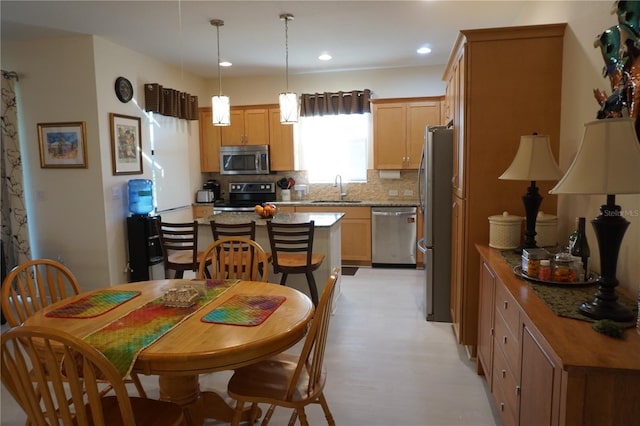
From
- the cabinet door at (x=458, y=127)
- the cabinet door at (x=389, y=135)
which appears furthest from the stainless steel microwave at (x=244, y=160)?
the cabinet door at (x=458, y=127)

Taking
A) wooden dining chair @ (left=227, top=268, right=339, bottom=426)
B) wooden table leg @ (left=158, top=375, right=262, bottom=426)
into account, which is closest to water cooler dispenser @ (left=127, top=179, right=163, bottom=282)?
wooden table leg @ (left=158, top=375, right=262, bottom=426)

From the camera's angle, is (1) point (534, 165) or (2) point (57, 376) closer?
(2) point (57, 376)

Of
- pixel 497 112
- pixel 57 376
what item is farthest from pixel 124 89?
pixel 57 376

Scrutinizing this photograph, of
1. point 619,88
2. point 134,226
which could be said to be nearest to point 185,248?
point 134,226

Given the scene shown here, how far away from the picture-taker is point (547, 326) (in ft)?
4.45

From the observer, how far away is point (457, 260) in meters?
3.14

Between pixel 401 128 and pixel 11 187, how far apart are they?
15.0 feet

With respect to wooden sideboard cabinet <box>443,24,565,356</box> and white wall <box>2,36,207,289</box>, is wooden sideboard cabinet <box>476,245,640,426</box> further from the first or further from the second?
white wall <box>2,36,207,289</box>

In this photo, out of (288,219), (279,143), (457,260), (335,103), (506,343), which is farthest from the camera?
(279,143)

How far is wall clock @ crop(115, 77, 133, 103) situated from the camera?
4461 mm

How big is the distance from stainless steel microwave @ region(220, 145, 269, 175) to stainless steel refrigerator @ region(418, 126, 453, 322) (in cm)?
288

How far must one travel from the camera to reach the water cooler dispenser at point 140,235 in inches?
176

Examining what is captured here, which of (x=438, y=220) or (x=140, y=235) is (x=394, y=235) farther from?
(x=140, y=235)

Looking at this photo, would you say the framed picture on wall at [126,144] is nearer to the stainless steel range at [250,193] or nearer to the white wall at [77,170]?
the white wall at [77,170]
